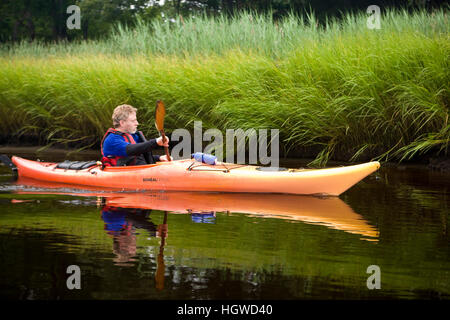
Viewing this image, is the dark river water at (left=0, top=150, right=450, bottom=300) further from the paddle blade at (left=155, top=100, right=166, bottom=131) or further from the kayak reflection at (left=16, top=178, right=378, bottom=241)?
the paddle blade at (left=155, top=100, right=166, bottom=131)

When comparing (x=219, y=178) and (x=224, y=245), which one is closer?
(x=224, y=245)

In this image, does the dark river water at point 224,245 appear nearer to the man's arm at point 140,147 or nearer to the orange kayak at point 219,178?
the orange kayak at point 219,178

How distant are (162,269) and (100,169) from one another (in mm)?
3718

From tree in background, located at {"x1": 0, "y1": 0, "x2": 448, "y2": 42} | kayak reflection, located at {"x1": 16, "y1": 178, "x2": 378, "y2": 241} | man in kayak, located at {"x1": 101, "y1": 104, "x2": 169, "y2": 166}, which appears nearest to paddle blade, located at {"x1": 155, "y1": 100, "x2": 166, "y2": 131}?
man in kayak, located at {"x1": 101, "y1": 104, "x2": 169, "y2": 166}

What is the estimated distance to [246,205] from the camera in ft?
20.2

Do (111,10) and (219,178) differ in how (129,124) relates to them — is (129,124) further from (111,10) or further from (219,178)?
(111,10)

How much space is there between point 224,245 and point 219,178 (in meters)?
2.36

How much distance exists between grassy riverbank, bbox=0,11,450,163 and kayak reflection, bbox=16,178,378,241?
7.04ft

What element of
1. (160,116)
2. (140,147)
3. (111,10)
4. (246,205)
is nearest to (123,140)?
(140,147)

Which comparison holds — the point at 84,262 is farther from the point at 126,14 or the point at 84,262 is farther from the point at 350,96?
the point at 126,14

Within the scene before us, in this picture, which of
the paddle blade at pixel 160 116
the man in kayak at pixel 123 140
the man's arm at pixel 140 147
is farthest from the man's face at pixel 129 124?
the paddle blade at pixel 160 116

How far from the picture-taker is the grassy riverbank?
28.0ft
